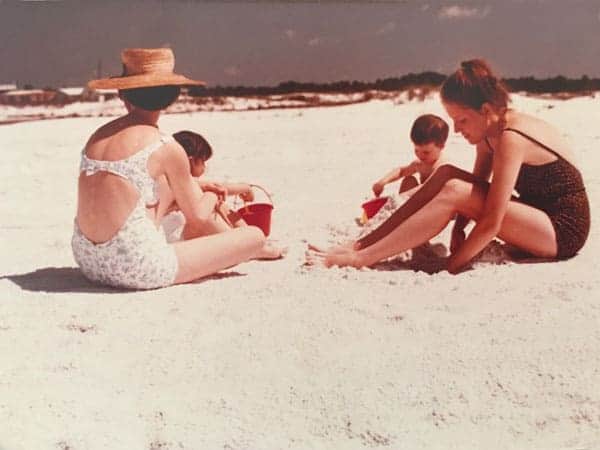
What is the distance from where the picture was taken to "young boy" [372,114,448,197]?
8.05 feet

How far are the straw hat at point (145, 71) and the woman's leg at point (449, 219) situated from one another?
0.63m

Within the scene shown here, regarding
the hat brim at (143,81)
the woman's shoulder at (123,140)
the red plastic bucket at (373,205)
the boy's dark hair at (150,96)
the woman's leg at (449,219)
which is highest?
the hat brim at (143,81)

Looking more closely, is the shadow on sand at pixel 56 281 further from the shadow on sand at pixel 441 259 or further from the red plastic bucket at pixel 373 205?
the red plastic bucket at pixel 373 205

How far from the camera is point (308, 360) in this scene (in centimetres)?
143

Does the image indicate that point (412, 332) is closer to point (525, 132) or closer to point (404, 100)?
point (525, 132)

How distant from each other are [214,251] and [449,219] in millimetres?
598

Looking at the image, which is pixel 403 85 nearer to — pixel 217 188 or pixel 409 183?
pixel 409 183

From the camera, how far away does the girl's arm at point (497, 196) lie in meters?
1.79

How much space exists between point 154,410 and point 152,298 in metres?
0.42

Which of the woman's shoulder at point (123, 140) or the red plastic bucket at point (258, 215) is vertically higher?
the woman's shoulder at point (123, 140)

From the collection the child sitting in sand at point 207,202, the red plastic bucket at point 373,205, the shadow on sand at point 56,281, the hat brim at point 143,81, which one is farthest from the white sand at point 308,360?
the hat brim at point 143,81

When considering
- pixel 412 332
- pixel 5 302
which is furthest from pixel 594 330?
pixel 5 302

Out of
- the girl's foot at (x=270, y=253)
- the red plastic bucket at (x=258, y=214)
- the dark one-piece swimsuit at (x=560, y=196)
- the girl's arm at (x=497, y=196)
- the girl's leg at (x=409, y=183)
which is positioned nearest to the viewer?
the girl's arm at (x=497, y=196)

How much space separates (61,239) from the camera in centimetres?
249
